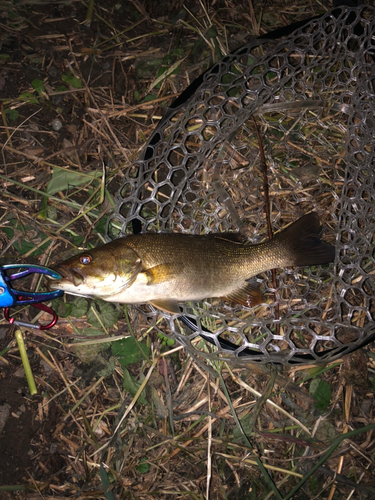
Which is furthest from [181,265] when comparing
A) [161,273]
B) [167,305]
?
[167,305]

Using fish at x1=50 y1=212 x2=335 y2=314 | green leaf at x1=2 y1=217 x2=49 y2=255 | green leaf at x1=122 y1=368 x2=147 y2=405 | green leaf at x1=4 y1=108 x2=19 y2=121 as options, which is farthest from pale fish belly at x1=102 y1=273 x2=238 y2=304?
green leaf at x1=4 y1=108 x2=19 y2=121

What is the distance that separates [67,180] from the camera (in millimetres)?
3684

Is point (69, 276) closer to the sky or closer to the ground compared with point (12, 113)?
closer to the ground

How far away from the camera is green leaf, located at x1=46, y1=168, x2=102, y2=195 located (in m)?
3.68

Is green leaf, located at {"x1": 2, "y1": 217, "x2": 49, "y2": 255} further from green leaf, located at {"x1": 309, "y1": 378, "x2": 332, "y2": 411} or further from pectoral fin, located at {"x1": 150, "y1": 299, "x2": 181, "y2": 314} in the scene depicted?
green leaf, located at {"x1": 309, "y1": 378, "x2": 332, "y2": 411}

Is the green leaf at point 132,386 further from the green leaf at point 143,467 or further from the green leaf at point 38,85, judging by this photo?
the green leaf at point 38,85

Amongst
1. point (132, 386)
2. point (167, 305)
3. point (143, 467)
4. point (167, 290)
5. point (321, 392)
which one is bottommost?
point (143, 467)

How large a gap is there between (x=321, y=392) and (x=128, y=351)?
191 cm

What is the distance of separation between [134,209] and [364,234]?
2.08 m

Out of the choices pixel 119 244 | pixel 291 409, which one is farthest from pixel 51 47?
pixel 291 409

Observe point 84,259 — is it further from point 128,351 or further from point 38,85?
point 38,85

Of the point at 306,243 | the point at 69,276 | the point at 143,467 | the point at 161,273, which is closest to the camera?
the point at 69,276

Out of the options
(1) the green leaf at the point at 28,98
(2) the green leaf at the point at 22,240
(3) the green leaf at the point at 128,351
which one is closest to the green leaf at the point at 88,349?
(3) the green leaf at the point at 128,351

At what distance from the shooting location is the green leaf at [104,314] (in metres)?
3.48
